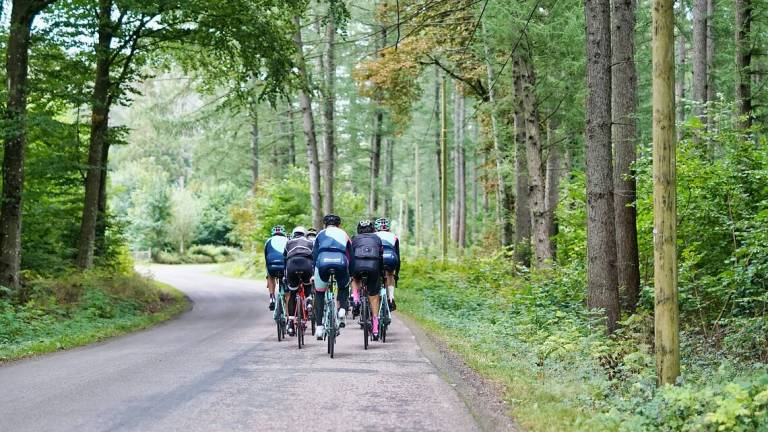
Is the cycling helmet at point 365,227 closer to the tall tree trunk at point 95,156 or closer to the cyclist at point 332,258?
the cyclist at point 332,258

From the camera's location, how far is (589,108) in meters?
11.1

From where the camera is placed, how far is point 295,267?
12320 millimetres

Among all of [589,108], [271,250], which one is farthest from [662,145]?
[271,250]

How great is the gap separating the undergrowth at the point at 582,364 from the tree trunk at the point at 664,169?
0.81 metres

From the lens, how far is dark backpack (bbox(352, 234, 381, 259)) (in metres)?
11.7

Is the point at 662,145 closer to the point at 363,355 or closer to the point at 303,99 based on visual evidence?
the point at 363,355

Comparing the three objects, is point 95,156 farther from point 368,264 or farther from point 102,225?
point 368,264

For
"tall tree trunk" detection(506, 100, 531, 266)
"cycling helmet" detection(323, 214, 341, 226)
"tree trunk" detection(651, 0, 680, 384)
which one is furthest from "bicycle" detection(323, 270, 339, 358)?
"tall tree trunk" detection(506, 100, 531, 266)

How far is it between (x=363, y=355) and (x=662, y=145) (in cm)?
562

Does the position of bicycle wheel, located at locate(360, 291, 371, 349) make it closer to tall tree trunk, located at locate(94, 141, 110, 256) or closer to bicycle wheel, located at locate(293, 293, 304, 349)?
bicycle wheel, located at locate(293, 293, 304, 349)

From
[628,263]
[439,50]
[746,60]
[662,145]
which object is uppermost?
[439,50]

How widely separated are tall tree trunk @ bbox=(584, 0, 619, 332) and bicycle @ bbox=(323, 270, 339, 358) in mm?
3982

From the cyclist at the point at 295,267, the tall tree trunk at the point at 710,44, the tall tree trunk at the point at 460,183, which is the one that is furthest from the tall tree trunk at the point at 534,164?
the tall tree trunk at the point at 460,183

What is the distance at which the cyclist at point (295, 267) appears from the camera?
12320mm
